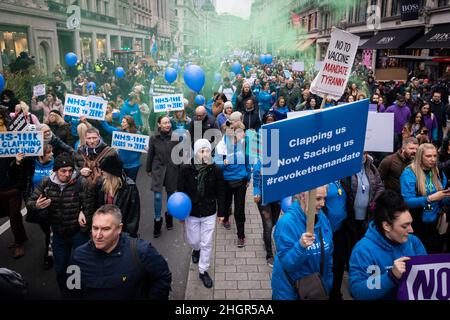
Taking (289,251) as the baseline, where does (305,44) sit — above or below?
above

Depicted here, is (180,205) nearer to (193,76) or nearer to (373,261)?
(373,261)

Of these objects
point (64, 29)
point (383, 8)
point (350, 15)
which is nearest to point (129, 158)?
point (64, 29)

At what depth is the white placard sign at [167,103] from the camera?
8.34 m

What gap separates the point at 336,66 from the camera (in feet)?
10.9

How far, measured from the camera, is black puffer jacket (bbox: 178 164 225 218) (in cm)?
490

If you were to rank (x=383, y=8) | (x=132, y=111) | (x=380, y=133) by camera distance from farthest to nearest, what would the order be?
1. (x=383, y=8)
2. (x=132, y=111)
3. (x=380, y=133)

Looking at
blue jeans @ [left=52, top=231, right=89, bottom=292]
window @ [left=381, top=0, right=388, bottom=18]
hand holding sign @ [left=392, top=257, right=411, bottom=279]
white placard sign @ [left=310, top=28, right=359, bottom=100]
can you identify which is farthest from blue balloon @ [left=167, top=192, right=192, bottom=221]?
window @ [left=381, top=0, right=388, bottom=18]

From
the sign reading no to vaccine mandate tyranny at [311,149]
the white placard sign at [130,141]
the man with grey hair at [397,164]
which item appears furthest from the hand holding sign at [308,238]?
the white placard sign at [130,141]

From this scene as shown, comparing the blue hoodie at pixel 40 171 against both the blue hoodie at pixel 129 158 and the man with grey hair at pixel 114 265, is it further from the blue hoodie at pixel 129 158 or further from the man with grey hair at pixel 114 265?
the man with grey hair at pixel 114 265

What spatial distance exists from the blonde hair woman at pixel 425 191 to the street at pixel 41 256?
2.94m

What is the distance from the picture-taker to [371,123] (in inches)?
198

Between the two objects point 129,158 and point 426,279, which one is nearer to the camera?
point 426,279

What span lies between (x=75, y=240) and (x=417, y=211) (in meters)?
3.83

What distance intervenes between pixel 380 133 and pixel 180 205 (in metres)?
2.77
